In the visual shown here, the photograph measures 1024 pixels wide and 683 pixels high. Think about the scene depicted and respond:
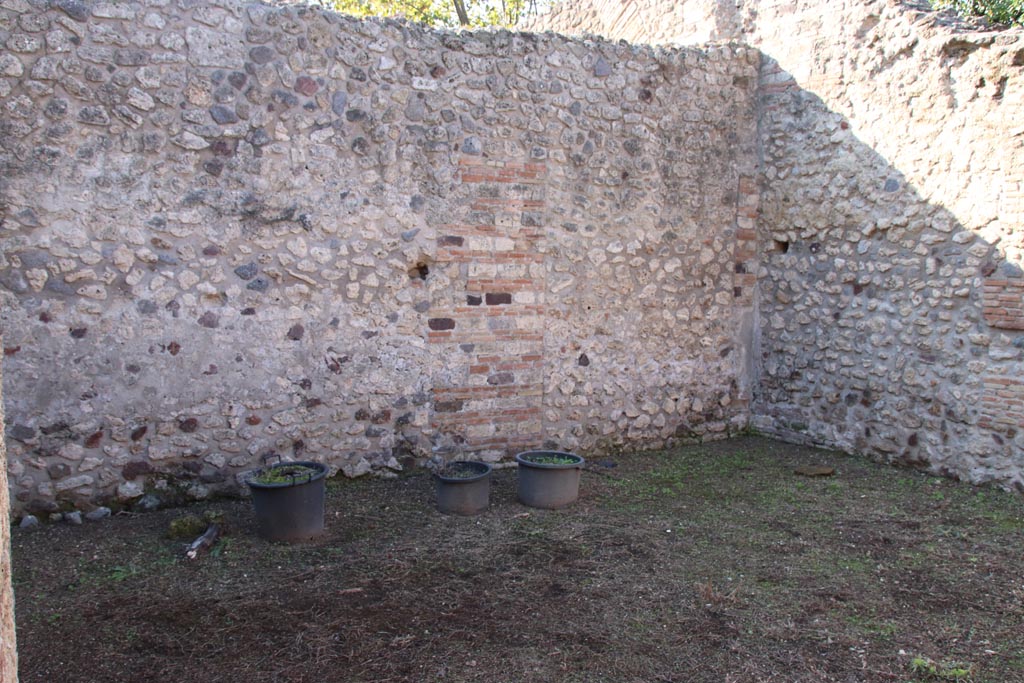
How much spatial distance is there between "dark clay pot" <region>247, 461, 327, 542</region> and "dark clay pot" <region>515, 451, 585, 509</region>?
1.38m

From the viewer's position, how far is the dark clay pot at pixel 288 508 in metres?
4.54

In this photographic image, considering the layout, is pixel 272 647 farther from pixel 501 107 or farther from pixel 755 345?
pixel 755 345

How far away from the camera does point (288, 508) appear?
4562 mm

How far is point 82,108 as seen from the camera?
4711 millimetres

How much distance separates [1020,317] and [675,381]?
2.53 meters

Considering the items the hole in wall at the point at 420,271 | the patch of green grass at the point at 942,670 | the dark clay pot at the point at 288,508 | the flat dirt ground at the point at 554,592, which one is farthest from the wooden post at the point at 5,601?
the hole in wall at the point at 420,271

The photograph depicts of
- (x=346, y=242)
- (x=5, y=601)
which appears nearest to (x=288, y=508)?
(x=346, y=242)

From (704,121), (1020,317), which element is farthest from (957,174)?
(704,121)

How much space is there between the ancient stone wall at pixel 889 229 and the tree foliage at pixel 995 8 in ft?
13.1

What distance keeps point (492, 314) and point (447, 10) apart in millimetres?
12631

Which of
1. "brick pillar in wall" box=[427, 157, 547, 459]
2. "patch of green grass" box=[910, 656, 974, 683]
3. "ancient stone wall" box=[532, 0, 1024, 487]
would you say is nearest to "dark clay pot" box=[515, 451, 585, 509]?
"brick pillar in wall" box=[427, 157, 547, 459]

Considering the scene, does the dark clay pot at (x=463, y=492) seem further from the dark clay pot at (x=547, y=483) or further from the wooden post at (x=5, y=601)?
the wooden post at (x=5, y=601)

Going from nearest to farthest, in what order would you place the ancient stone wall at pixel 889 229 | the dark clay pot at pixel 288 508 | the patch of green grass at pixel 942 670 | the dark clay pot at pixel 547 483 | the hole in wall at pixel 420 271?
the patch of green grass at pixel 942 670 < the dark clay pot at pixel 288 508 < the dark clay pot at pixel 547 483 < the ancient stone wall at pixel 889 229 < the hole in wall at pixel 420 271

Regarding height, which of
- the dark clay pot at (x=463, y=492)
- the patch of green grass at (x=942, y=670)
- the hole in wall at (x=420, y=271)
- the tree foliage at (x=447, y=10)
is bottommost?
the patch of green grass at (x=942, y=670)
